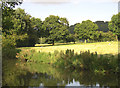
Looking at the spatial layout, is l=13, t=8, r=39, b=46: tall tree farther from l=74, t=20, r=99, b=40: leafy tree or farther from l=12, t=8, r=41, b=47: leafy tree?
l=74, t=20, r=99, b=40: leafy tree

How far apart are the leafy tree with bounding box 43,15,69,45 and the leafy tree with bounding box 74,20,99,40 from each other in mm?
14835

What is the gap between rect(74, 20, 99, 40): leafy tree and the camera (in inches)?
3512

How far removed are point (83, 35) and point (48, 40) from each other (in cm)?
2379

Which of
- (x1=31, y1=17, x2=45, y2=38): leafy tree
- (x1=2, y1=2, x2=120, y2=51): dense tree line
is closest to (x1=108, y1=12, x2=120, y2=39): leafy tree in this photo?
(x1=2, y1=2, x2=120, y2=51): dense tree line

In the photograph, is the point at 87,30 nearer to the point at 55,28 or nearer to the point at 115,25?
the point at 115,25

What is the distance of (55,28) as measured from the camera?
77.9 meters

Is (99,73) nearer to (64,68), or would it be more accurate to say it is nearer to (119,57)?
(119,57)

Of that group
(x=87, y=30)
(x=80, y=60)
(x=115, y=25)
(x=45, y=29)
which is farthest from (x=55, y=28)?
(x=80, y=60)

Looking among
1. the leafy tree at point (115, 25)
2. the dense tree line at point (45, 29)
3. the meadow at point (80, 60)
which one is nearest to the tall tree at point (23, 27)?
the dense tree line at point (45, 29)

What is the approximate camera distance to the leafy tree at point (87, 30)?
89.2 meters

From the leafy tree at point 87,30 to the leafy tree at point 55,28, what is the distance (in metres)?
14.8

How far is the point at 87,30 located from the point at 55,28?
22492 millimetres

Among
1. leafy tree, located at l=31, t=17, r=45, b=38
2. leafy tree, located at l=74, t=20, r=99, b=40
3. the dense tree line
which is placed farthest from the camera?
leafy tree, located at l=74, t=20, r=99, b=40

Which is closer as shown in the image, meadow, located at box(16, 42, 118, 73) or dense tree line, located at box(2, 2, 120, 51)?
meadow, located at box(16, 42, 118, 73)
